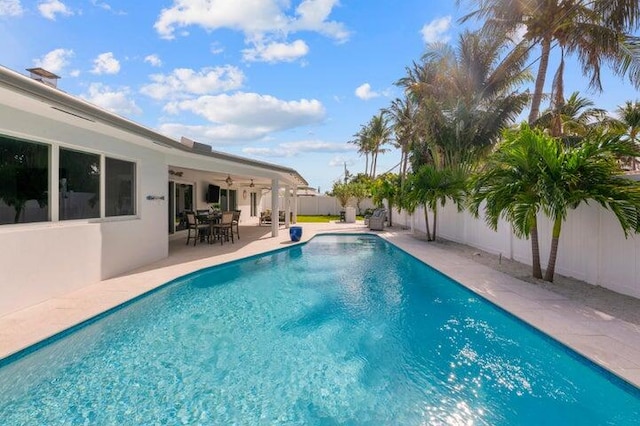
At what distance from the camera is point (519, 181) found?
6766mm

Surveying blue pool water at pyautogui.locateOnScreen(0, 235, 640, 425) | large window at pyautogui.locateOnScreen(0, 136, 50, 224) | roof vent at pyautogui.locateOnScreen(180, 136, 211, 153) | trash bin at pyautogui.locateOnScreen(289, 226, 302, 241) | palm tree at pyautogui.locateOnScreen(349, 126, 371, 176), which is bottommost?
blue pool water at pyautogui.locateOnScreen(0, 235, 640, 425)

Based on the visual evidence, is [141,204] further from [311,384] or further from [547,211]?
[547,211]

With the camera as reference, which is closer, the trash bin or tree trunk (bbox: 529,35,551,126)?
tree trunk (bbox: 529,35,551,126)

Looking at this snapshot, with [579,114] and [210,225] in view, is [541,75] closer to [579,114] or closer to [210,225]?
[579,114]

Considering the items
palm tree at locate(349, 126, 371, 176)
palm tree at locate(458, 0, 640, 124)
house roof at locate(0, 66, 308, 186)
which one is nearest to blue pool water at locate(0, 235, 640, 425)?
house roof at locate(0, 66, 308, 186)

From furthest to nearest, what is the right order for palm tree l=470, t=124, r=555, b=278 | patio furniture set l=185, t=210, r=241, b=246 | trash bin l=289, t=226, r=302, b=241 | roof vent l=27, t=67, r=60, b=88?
trash bin l=289, t=226, r=302, b=241 → patio furniture set l=185, t=210, r=241, b=246 → roof vent l=27, t=67, r=60, b=88 → palm tree l=470, t=124, r=555, b=278

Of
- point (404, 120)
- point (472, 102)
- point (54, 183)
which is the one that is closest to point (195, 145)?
point (54, 183)

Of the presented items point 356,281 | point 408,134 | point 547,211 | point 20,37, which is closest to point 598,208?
point 547,211

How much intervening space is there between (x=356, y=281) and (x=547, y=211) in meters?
4.38

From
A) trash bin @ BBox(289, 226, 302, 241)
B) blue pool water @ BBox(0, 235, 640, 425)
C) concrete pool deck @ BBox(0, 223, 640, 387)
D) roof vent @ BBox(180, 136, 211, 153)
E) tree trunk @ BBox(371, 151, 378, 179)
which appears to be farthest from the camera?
tree trunk @ BBox(371, 151, 378, 179)

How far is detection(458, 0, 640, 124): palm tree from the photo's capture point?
9.37m

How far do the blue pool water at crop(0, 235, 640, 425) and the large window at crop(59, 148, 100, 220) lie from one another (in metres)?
2.31

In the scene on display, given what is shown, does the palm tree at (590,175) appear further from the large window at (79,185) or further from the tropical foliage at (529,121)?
the large window at (79,185)

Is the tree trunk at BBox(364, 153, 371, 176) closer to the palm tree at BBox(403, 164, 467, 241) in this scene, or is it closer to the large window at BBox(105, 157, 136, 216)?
the palm tree at BBox(403, 164, 467, 241)
